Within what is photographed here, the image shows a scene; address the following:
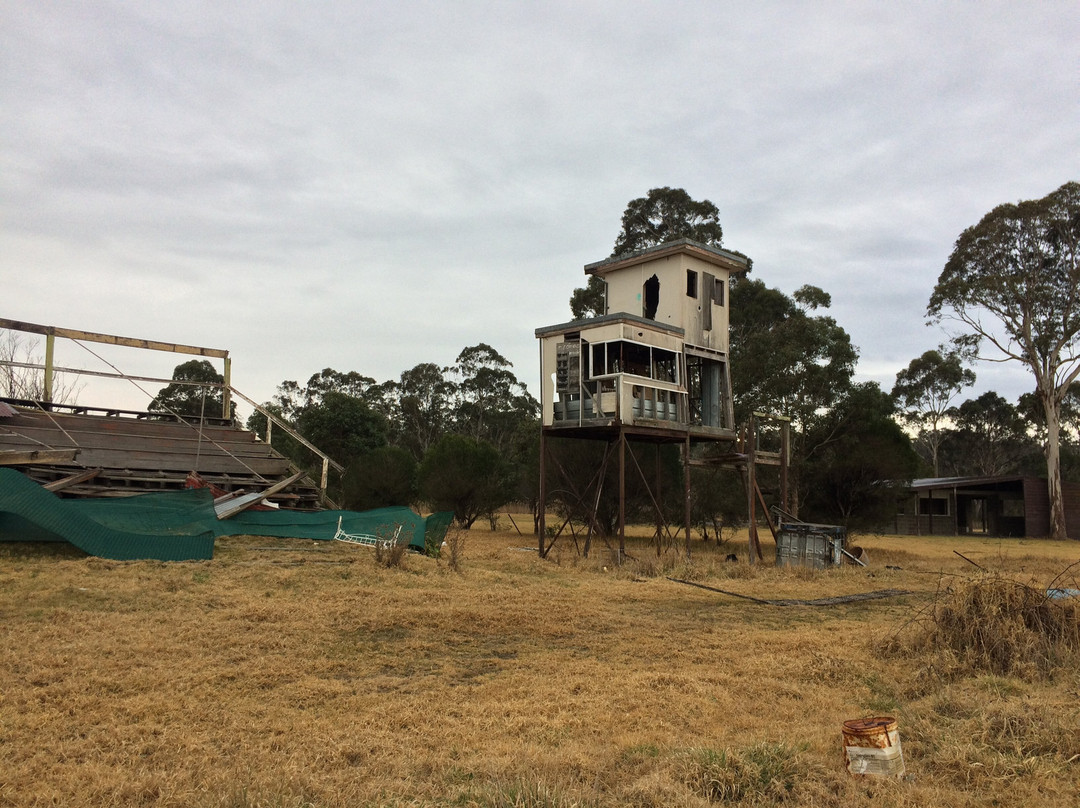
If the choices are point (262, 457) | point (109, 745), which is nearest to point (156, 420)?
point (262, 457)

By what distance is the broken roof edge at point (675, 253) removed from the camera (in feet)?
75.7

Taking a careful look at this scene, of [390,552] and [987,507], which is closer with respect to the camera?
[390,552]

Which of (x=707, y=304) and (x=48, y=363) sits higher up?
(x=707, y=304)

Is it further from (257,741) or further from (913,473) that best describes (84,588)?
(913,473)

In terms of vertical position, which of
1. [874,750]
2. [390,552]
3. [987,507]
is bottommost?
[874,750]

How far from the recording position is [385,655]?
29.7ft

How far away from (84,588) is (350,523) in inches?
261

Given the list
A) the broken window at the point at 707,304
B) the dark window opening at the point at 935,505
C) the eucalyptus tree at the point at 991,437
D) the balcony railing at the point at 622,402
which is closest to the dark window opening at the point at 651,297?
the broken window at the point at 707,304

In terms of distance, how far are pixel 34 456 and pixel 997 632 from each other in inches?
658

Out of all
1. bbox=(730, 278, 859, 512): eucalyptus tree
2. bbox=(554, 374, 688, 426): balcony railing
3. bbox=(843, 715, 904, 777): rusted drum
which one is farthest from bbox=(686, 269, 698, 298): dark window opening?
bbox=(843, 715, 904, 777): rusted drum

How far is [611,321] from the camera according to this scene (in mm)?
21391

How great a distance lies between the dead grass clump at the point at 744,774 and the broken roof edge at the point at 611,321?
1631 cm

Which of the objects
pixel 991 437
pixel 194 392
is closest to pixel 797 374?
pixel 194 392

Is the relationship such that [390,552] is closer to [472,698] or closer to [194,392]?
[472,698]
